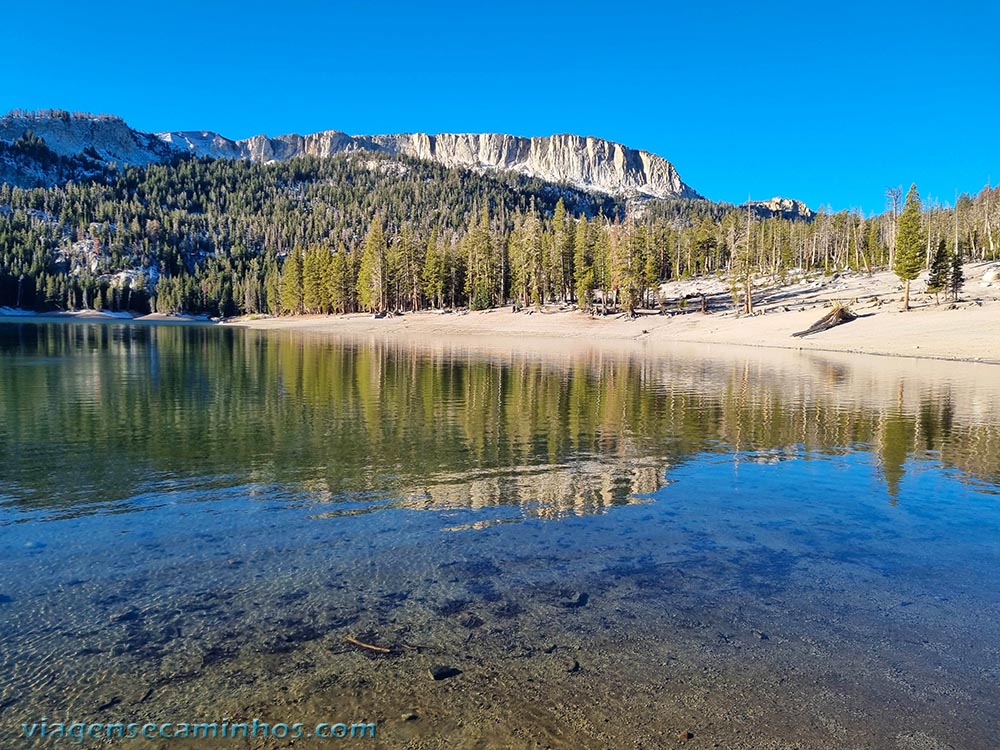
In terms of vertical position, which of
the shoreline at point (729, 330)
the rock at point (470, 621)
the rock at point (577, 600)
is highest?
the shoreline at point (729, 330)

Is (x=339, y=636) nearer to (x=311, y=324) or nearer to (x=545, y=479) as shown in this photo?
(x=545, y=479)

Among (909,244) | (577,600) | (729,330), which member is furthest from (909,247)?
(577,600)

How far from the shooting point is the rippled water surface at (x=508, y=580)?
5266 mm

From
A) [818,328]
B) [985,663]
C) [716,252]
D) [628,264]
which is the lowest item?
[985,663]

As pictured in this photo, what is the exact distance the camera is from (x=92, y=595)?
7.20 meters

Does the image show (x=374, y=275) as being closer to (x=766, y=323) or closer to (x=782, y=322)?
(x=766, y=323)

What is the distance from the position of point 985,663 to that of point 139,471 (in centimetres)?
1431

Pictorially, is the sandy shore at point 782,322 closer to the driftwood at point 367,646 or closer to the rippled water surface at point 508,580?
the rippled water surface at point 508,580

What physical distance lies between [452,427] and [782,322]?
189 ft

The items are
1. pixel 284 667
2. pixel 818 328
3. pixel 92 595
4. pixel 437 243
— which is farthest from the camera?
pixel 437 243

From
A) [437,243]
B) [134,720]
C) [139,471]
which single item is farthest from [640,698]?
[437,243]

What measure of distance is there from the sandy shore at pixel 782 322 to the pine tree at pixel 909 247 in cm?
333

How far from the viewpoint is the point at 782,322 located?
217 ft

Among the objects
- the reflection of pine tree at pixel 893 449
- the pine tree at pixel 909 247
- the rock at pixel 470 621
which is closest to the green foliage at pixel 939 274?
the pine tree at pixel 909 247
